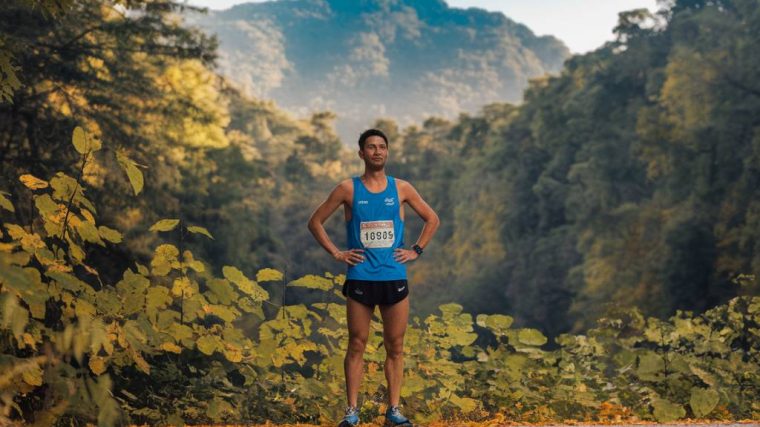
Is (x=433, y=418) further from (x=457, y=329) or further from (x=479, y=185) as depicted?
(x=479, y=185)

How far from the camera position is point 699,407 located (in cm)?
625

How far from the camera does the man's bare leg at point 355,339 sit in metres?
5.23

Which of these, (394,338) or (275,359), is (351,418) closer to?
(394,338)

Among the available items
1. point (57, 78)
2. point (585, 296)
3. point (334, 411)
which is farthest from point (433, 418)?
point (585, 296)

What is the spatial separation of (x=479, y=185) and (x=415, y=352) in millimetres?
67418

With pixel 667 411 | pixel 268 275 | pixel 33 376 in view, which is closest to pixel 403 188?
pixel 268 275

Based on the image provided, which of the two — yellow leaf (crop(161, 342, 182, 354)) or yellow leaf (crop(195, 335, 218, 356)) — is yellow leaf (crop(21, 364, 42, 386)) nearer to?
yellow leaf (crop(161, 342, 182, 354))

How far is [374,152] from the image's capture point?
17.3ft

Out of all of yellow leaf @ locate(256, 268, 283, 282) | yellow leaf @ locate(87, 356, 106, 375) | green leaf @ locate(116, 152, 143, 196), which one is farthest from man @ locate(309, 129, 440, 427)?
yellow leaf @ locate(87, 356, 106, 375)

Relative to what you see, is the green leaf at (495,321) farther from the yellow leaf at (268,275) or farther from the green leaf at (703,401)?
the yellow leaf at (268,275)

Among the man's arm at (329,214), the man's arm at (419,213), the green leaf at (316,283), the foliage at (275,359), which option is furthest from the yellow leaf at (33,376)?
the green leaf at (316,283)

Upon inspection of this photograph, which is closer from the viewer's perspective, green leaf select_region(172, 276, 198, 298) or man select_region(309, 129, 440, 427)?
man select_region(309, 129, 440, 427)

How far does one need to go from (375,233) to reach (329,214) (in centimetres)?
31

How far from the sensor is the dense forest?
5.20m
